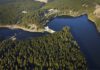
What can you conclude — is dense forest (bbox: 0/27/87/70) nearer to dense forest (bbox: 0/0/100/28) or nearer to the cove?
the cove

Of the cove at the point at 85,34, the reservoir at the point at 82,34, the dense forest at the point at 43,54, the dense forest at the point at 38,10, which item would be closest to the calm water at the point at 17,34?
the reservoir at the point at 82,34

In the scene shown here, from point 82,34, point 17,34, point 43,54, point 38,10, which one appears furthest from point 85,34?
point 38,10

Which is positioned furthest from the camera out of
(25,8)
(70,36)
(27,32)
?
(25,8)

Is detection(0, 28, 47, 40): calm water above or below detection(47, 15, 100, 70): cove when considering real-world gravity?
below

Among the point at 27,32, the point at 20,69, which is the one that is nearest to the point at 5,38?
the point at 27,32

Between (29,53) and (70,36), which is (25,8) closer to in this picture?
(70,36)

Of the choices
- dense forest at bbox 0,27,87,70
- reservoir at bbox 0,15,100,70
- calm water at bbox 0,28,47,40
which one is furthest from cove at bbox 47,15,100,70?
calm water at bbox 0,28,47,40
